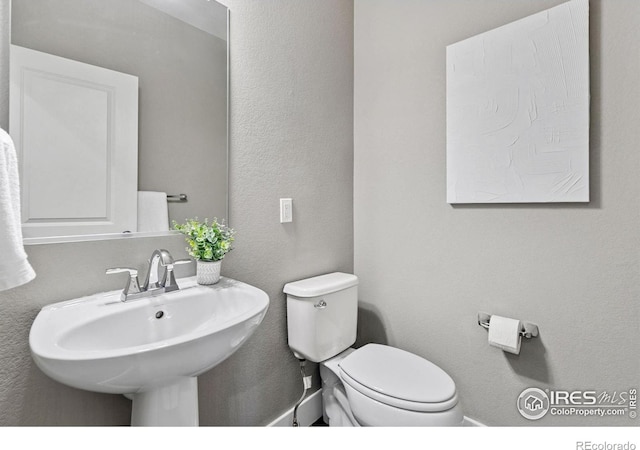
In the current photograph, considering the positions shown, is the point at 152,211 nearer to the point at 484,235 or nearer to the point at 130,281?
the point at 130,281

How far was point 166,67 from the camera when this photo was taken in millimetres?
1119

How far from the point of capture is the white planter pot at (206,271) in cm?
110

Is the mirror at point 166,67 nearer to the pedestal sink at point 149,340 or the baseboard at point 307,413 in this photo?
the pedestal sink at point 149,340

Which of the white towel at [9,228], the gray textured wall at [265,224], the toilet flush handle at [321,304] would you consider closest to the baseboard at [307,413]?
the gray textured wall at [265,224]

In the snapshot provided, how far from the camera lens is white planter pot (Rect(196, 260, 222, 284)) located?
1099 mm

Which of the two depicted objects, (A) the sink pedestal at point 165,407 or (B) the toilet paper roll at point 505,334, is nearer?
(A) the sink pedestal at point 165,407

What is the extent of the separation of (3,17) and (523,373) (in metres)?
2.05

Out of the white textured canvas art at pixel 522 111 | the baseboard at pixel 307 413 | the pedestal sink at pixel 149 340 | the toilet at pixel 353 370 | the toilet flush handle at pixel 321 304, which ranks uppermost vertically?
the white textured canvas art at pixel 522 111

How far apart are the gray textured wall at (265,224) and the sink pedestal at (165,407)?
21 centimetres

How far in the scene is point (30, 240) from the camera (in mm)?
853

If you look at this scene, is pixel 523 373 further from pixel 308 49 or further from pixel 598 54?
pixel 308 49

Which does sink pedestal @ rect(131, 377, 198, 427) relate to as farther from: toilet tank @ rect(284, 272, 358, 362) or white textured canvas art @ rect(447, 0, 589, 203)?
white textured canvas art @ rect(447, 0, 589, 203)

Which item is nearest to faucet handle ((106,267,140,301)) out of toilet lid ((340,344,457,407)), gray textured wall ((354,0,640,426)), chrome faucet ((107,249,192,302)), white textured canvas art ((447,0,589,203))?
chrome faucet ((107,249,192,302))
